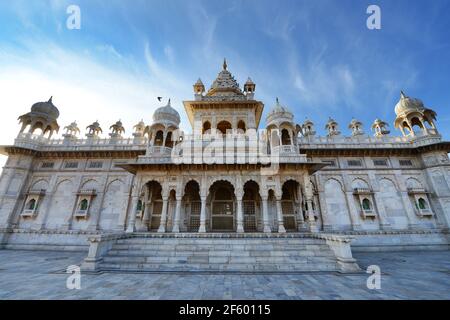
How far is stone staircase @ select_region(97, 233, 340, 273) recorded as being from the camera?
8453mm

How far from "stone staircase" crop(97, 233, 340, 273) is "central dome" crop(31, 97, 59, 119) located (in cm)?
1897

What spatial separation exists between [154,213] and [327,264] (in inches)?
499

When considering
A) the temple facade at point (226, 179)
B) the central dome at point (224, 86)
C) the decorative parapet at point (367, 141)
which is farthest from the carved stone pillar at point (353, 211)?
the central dome at point (224, 86)

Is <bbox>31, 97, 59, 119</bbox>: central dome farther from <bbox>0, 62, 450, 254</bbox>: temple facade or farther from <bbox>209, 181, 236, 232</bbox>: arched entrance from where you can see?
<bbox>209, 181, 236, 232</bbox>: arched entrance

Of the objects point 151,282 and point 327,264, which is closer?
point 151,282

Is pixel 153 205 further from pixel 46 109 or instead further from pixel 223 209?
pixel 46 109

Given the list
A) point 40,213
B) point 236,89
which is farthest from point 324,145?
point 40,213

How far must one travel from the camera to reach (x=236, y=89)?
2202cm

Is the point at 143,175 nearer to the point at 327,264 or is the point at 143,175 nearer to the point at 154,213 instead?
the point at 154,213

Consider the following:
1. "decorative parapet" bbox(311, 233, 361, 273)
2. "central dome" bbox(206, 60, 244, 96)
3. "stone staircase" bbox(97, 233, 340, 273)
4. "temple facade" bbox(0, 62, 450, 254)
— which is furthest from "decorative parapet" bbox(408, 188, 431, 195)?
"central dome" bbox(206, 60, 244, 96)

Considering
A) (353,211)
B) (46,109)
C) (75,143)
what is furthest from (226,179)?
(46,109)

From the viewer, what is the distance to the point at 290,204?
15.6 m

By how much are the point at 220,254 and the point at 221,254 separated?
0.16 ft

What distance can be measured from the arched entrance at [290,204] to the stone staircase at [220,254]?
3.96 metres
